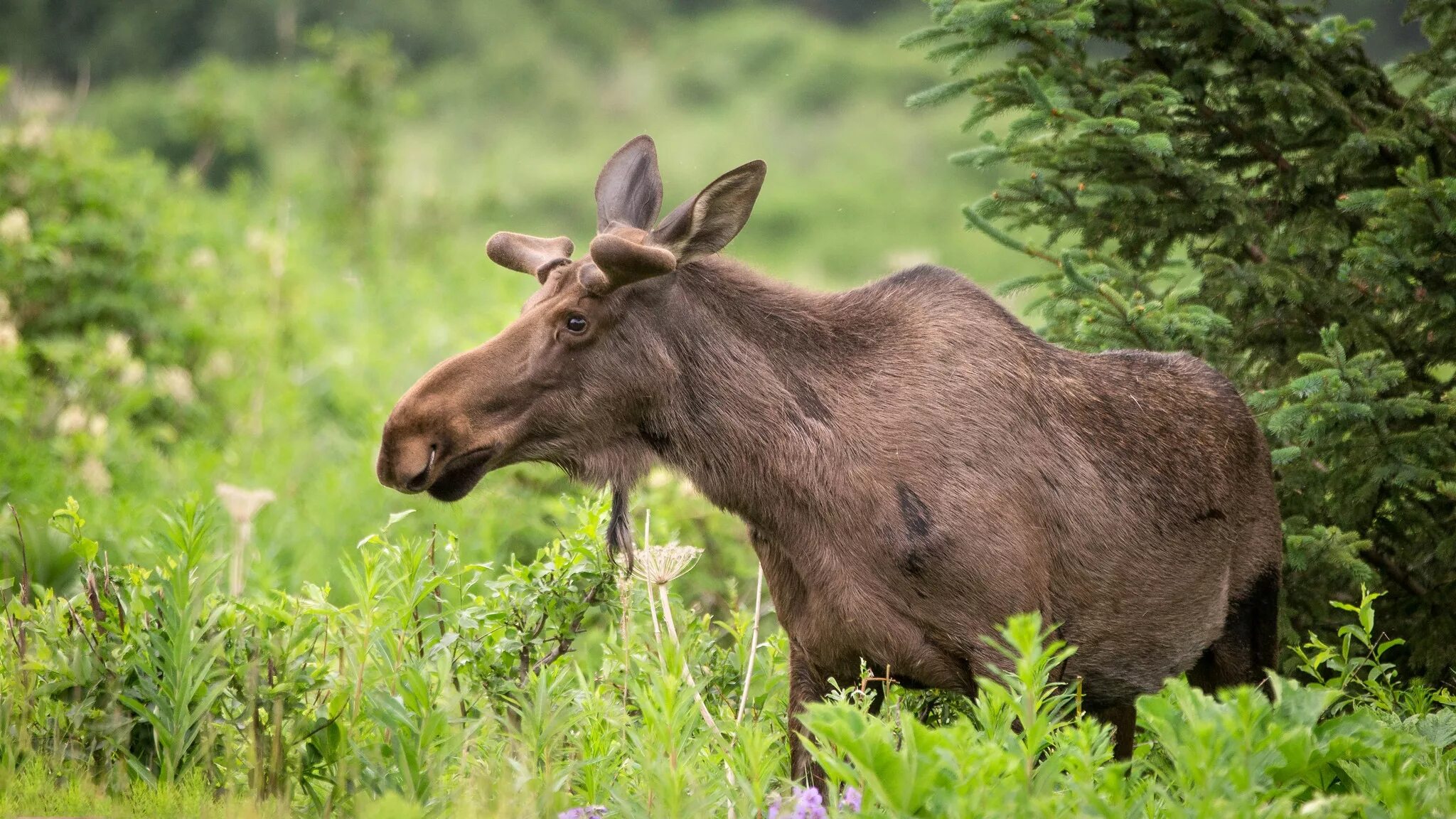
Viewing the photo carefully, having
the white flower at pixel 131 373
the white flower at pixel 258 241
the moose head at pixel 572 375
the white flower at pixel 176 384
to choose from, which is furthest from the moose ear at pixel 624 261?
the white flower at pixel 258 241

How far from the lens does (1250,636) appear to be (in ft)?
16.1

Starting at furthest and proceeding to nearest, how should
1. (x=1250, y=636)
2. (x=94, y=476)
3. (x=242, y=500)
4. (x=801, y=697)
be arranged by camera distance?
(x=94, y=476)
(x=242, y=500)
(x=1250, y=636)
(x=801, y=697)

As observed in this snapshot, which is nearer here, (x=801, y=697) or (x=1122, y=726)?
(x=801, y=697)

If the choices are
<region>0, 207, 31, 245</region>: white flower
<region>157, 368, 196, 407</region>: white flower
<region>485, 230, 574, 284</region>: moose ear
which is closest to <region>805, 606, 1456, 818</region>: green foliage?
<region>485, 230, 574, 284</region>: moose ear

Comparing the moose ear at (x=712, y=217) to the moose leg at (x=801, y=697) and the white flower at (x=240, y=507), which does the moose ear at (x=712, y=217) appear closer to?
the moose leg at (x=801, y=697)

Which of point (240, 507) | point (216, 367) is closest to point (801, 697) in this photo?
point (240, 507)

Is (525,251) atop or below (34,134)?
below

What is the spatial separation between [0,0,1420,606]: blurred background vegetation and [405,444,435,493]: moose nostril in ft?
5.41

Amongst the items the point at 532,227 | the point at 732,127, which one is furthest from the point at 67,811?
the point at 732,127

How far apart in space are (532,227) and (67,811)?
17.1m

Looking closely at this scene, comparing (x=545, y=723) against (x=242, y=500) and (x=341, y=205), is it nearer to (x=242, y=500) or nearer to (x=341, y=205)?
(x=242, y=500)

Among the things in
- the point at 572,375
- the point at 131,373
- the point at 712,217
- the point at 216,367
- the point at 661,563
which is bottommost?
the point at 216,367

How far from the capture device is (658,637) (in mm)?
4316

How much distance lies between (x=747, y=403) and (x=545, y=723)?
3.77ft
